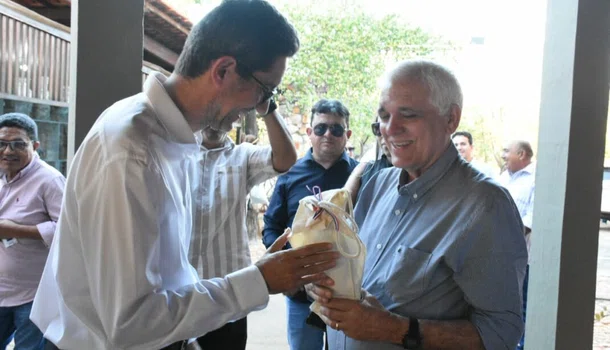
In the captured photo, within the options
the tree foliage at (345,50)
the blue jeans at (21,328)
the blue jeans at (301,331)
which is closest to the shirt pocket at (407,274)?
the blue jeans at (301,331)

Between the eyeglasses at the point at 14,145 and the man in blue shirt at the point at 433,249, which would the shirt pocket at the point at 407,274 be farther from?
the eyeglasses at the point at 14,145

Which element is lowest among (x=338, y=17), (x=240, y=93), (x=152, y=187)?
(x=152, y=187)

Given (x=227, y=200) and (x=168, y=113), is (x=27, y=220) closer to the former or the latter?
(x=227, y=200)

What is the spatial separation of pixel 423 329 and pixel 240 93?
37.6 inches

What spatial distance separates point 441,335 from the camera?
1.63 meters

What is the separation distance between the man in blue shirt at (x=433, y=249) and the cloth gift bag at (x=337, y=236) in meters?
0.06

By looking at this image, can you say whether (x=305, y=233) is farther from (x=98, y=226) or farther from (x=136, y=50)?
(x=136, y=50)

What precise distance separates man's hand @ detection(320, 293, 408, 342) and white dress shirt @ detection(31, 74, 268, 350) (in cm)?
36

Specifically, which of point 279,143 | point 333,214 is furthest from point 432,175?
point 279,143

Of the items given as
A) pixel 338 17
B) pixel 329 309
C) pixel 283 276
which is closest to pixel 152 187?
pixel 283 276

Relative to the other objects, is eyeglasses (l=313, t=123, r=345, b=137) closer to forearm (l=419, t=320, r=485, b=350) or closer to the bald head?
forearm (l=419, t=320, r=485, b=350)

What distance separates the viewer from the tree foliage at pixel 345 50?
40.6 feet

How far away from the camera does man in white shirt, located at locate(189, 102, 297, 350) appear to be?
9.62ft

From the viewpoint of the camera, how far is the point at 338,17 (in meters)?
12.7
